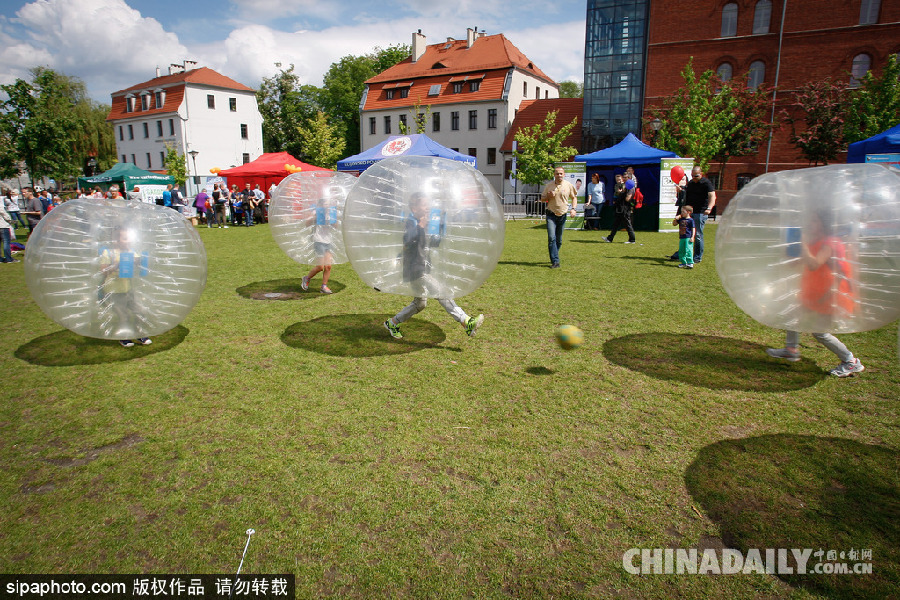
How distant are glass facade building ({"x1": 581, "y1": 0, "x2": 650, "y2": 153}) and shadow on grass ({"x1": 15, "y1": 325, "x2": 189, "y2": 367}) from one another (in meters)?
34.4

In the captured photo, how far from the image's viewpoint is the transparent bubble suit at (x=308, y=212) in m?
7.36

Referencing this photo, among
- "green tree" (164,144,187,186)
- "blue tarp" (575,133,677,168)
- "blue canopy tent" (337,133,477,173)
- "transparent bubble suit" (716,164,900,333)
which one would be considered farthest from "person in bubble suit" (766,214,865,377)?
"green tree" (164,144,187,186)

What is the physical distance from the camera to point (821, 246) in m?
3.90

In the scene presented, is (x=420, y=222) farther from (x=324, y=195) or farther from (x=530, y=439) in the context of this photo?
(x=324, y=195)

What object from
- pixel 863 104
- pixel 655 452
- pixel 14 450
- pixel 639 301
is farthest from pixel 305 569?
pixel 863 104

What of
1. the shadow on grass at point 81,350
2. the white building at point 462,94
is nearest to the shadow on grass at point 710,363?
the shadow on grass at point 81,350

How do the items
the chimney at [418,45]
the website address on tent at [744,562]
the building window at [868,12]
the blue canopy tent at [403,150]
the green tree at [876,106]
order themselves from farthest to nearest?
the chimney at [418,45]
the building window at [868,12]
the green tree at [876,106]
the blue canopy tent at [403,150]
the website address on tent at [744,562]

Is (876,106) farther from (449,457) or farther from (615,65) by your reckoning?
(449,457)

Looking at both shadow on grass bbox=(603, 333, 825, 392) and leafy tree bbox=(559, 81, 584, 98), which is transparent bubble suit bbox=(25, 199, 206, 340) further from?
leafy tree bbox=(559, 81, 584, 98)

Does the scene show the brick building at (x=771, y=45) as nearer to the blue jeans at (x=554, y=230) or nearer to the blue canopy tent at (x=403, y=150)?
the blue canopy tent at (x=403, y=150)

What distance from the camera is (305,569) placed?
8.30 feet

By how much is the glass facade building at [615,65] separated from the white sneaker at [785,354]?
32.5 m

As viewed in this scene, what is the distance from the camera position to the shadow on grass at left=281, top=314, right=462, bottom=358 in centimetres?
575

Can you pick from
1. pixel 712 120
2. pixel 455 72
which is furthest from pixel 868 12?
pixel 455 72
